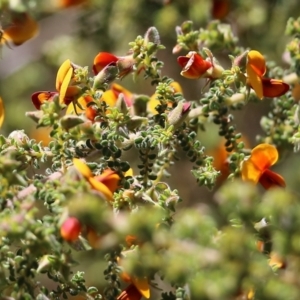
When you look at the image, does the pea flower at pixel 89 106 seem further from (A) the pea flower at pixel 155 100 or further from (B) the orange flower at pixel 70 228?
(B) the orange flower at pixel 70 228

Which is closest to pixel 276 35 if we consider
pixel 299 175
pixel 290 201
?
pixel 299 175

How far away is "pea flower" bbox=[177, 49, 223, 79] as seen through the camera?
140 centimetres

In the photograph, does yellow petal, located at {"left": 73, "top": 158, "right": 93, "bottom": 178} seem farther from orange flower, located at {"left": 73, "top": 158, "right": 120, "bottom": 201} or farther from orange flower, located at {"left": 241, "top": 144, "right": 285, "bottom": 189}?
orange flower, located at {"left": 241, "top": 144, "right": 285, "bottom": 189}

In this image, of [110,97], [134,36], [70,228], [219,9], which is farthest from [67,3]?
[70,228]

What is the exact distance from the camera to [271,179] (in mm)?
1436

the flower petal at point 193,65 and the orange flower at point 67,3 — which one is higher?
the flower petal at point 193,65

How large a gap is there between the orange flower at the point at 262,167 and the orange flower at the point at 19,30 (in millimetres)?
691

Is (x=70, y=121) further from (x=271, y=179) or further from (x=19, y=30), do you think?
(x=19, y=30)

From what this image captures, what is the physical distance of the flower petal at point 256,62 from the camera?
138 cm

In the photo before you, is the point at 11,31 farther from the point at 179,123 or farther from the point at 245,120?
the point at 245,120

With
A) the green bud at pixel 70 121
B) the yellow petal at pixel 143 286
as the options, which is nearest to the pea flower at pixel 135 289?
the yellow petal at pixel 143 286

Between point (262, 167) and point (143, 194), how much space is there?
0.30m

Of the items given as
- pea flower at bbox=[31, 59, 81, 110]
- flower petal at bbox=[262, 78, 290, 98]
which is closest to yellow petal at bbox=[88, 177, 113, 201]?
pea flower at bbox=[31, 59, 81, 110]

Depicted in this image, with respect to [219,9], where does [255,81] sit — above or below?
above
